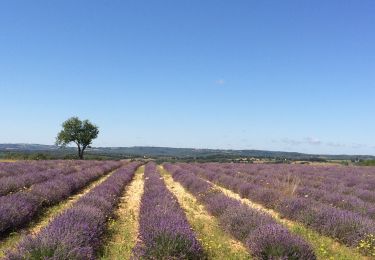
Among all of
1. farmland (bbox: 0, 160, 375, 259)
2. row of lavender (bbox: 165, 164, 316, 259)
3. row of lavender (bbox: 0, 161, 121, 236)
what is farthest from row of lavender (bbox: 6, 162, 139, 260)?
row of lavender (bbox: 165, 164, 316, 259)

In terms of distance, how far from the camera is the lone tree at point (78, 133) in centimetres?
5728

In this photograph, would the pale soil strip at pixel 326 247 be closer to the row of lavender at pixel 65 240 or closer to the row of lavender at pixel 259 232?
the row of lavender at pixel 259 232

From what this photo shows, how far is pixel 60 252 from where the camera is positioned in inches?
183

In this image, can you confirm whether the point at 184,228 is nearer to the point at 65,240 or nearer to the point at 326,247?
the point at 65,240

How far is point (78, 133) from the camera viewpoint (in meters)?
57.8

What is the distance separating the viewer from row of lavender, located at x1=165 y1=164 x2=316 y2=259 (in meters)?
5.31

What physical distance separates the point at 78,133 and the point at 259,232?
5432 cm

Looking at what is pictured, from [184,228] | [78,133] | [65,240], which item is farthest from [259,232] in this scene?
[78,133]

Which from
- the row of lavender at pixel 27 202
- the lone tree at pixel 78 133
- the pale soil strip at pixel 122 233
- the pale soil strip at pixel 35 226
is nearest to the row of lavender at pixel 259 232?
the pale soil strip at pixel 122 233

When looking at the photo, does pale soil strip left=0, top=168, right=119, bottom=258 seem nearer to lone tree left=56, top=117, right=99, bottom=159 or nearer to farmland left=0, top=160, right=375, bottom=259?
farmland left=0, top=160, right=375, bottom=259

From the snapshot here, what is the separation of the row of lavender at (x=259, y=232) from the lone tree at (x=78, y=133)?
162ft

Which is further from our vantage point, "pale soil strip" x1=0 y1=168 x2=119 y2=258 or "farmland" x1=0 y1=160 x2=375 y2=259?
"pale soil strip" x1=0 y1=168 x2=119 y2=258

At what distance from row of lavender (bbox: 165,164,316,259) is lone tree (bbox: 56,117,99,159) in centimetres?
4937

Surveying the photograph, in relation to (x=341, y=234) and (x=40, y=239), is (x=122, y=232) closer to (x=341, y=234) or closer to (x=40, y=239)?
(x=40, y=239)
